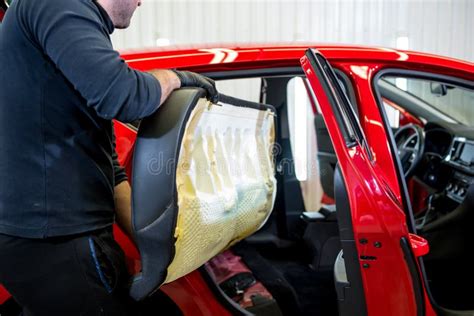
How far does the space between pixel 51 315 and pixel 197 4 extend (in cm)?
376

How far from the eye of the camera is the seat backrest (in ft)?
3.44

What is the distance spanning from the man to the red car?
15 cm

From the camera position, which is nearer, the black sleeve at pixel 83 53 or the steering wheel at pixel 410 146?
the black sleeve at pixel 83 53

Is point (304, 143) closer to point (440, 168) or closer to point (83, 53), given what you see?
point (440, 168)

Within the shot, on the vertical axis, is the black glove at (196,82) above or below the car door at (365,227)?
above

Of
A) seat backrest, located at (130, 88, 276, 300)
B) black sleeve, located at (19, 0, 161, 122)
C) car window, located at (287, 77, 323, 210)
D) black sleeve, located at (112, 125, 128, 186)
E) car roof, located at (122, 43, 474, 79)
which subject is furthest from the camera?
car window, located at (287, 77, 323, 210)

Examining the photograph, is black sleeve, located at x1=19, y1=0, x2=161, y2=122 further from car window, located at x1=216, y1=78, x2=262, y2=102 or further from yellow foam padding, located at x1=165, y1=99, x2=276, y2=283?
car window, located at x1=216, y1=78, x2=262, y2=102

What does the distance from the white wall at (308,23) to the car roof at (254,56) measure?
2.69 meters

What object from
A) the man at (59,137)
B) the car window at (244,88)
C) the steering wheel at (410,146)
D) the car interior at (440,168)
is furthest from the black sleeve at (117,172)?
the steering wheel at (410,146)

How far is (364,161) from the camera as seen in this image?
1178 mm

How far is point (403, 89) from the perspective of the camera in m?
2.39

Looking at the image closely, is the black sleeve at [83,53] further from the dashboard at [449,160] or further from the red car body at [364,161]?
the dashboard at [449,160]

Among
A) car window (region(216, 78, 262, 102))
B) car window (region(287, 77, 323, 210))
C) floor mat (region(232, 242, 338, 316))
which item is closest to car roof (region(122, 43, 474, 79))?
car window (region(287, 77, 323, 210))

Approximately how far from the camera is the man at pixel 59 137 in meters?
0.96
